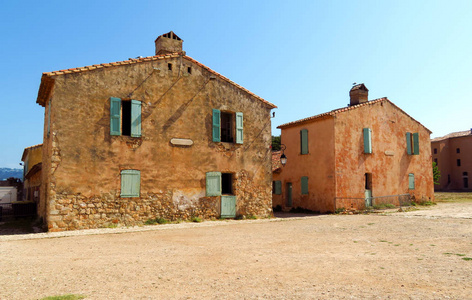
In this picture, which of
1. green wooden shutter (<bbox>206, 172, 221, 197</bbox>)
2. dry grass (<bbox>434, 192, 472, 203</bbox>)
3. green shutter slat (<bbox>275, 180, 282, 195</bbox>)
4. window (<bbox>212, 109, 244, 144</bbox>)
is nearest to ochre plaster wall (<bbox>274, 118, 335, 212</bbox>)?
green shutter slat (<bbox>275, 180, 282, 195</bbox>)

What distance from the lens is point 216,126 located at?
14.3 metres

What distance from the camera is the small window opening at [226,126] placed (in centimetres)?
1529

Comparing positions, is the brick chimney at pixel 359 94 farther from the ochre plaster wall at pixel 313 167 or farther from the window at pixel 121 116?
the window at pixel 121 116

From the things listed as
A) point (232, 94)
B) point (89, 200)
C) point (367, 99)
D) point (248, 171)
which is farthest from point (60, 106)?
point (367, 99)

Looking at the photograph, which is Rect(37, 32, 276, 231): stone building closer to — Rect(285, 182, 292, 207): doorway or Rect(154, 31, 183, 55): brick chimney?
Rect(154, 31, 183, 55): brick chimney

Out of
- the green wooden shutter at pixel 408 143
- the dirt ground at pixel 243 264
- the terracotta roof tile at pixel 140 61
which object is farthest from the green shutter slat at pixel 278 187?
the dirt ground at pixel 243 264

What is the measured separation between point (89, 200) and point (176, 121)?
14.4ft

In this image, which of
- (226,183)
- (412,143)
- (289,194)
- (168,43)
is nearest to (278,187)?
(289,194)

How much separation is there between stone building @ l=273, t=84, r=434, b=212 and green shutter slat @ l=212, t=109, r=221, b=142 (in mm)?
6399

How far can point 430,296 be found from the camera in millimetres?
4148

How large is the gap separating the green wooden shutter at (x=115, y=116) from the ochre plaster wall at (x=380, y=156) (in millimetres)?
10837

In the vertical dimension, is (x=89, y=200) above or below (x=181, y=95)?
below

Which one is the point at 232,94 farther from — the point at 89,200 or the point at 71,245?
the point at 71,245

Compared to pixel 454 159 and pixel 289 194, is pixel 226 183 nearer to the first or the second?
pixel 289 194
